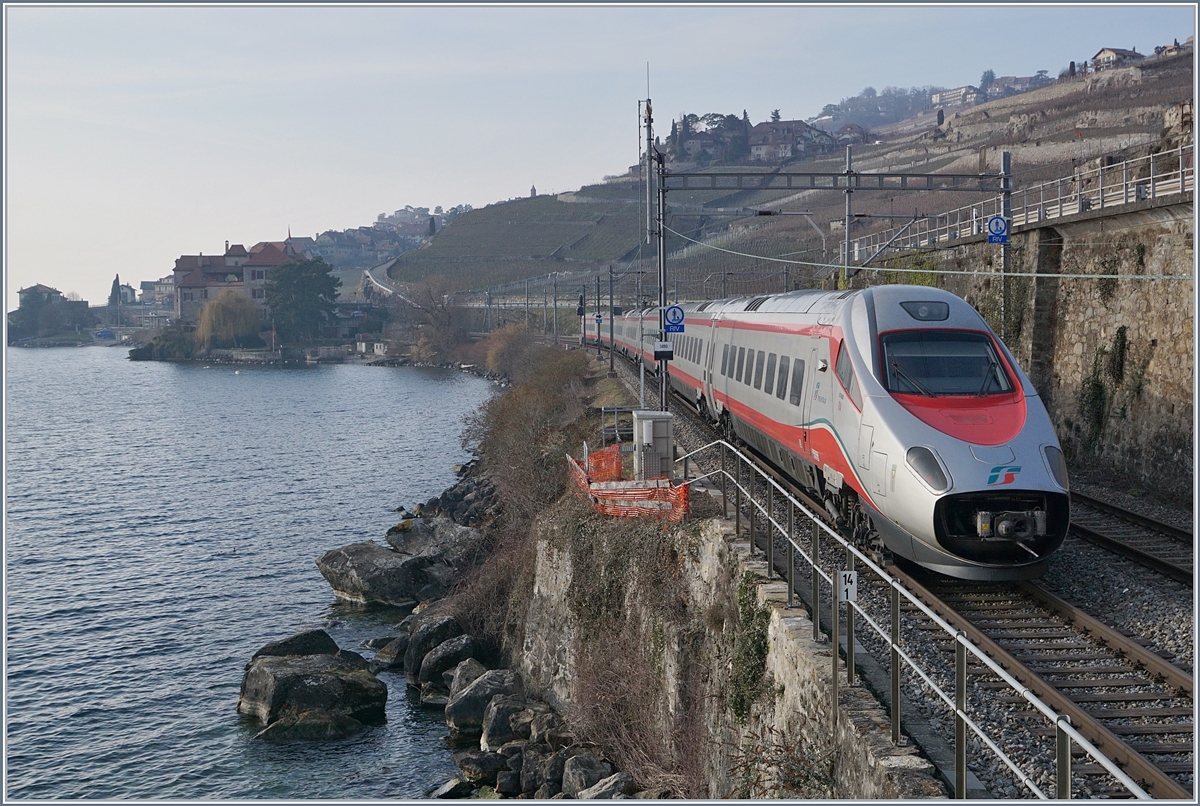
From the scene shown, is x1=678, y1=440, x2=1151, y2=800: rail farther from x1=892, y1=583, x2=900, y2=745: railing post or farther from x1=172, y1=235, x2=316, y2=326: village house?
x1=172, y1=235, x2=316, y2=326: village house

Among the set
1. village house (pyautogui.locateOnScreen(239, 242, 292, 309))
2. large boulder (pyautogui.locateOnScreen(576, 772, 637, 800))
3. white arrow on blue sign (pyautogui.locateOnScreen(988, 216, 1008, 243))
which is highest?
village house (pyautogui.locateOnScreen(239, 242, 292, 309))

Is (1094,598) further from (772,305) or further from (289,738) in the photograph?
(289,738)

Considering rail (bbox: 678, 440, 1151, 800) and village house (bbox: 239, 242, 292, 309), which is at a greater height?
village house (bbox: 239, 242, 292, 309)

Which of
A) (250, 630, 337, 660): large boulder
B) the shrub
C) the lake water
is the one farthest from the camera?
the shrub

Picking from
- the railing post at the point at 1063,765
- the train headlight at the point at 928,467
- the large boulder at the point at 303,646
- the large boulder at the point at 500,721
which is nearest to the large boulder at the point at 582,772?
the large boulder at the point at 500,721

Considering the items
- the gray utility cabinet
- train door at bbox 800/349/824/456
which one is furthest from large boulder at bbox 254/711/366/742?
train door at bbox 800/349/824/456

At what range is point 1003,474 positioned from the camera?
1166 centimetres

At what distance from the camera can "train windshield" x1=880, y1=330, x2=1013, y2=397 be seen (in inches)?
520

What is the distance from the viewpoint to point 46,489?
173 feet

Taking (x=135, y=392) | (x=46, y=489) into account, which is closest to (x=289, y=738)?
(x=46, y=489)

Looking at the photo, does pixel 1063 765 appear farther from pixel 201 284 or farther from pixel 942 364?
pixel 201 284

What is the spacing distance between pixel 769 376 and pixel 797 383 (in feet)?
7.97

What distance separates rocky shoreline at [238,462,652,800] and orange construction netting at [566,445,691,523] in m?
4.15

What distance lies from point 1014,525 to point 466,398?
256 feet
